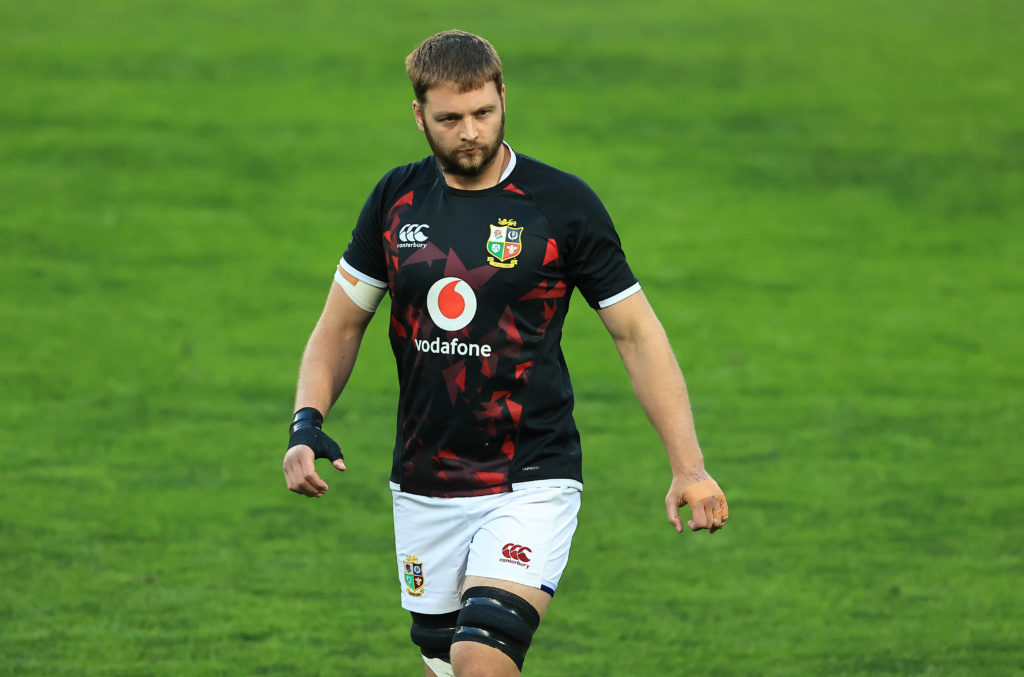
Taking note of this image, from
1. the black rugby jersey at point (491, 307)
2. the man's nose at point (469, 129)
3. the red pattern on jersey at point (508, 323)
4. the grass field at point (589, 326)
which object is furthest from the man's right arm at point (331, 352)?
the grass field at point (589, 326)

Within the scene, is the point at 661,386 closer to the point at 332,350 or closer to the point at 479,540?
the point at 479,540

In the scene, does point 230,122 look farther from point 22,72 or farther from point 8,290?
point 8,290

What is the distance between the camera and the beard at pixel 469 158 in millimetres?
4445

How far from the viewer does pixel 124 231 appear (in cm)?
1569

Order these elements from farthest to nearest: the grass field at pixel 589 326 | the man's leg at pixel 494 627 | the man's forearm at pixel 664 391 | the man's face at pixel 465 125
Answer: the grass field at pixel 589 326 < the man's forearm at pixel 664 391 < the man's face at pixel 465 125 < the man's leg at pixel 494 627

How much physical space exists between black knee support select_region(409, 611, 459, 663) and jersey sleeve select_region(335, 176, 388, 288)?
3.86ft

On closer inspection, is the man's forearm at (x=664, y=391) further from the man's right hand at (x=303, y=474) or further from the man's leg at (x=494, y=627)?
the man's right hand at (x=303, y=474)

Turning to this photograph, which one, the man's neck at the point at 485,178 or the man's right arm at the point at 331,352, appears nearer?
the man's neck at the point at 485,178

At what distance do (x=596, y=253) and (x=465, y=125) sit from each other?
23.5 inches

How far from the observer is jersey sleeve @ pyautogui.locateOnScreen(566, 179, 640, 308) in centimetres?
452

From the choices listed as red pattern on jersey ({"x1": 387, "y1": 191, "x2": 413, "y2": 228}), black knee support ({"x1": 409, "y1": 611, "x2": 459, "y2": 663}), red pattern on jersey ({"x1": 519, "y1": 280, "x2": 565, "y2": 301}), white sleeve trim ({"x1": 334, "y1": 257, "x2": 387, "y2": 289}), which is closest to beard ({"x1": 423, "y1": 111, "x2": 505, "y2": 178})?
red pattern on jersey ({"x1": 387, "y1": 191, "x2": 413, "y2": 228})

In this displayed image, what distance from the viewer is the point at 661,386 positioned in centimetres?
453

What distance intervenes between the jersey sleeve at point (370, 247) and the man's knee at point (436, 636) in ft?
3.87

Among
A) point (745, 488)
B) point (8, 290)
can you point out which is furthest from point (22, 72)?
→ point (745, 488)
